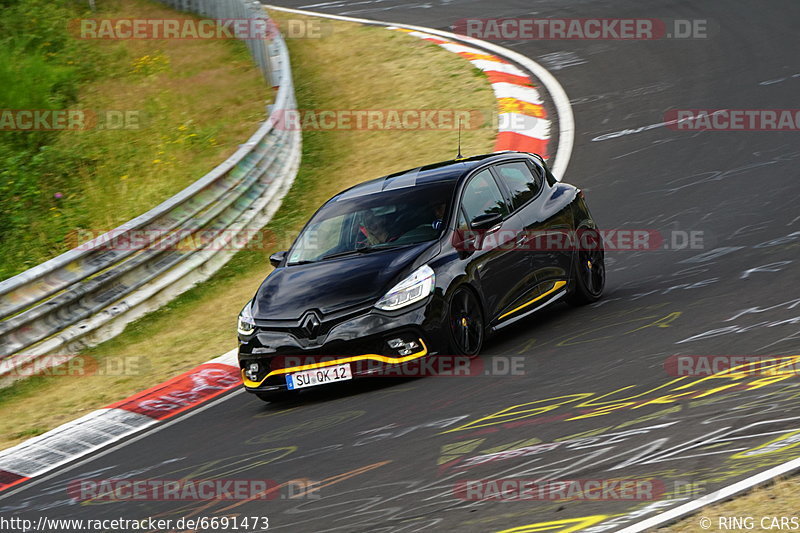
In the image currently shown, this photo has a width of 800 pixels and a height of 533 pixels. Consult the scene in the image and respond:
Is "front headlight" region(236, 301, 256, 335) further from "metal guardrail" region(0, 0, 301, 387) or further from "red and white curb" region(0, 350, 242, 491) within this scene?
"metal guardrail" region(0, 0, 301, 387)

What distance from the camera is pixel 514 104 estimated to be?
17328 millimetres

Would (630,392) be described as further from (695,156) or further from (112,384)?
(695,156)

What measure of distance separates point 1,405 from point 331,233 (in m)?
3.39

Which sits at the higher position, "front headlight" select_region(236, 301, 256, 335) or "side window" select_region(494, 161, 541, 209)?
"side window" select_region(494, 161, 541, 209)

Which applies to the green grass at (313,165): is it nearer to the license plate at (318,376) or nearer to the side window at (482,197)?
the license plate at (318,376)

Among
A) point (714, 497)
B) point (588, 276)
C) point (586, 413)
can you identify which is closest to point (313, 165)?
point (588, 276)

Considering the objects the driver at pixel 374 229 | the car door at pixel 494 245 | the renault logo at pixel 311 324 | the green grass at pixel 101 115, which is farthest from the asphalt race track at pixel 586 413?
the green grass at pixel 101 115

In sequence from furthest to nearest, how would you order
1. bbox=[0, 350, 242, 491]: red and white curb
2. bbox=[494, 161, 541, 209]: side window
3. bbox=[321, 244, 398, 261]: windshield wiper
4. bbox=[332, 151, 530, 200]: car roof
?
bbox=[494, 161, 541, 209]: side window, bbox=[332, 151, 530, 200]: car roof, bbox=[321, 244, 398, 261]: windshield wiper, bbox=[0, 350, 242, 491]: red and white curb

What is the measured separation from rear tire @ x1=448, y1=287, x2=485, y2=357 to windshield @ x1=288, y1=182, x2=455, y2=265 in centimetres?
58

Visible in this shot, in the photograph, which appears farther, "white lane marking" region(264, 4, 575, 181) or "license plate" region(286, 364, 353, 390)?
"white lane marking" region(264, 4, 575, 181)

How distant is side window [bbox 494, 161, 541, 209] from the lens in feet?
32.7

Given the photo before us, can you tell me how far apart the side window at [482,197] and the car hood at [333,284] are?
0.77 metres

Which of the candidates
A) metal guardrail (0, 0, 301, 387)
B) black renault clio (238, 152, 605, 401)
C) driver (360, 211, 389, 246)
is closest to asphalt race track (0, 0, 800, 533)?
black renault clio (238, 152, 605, 401)

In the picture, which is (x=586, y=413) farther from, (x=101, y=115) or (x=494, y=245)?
(x=101, y=115)
